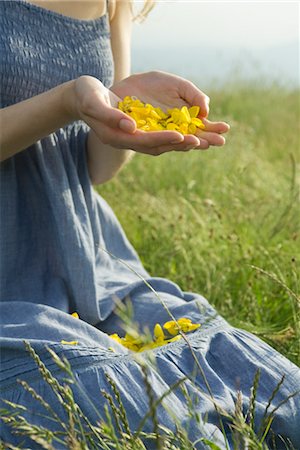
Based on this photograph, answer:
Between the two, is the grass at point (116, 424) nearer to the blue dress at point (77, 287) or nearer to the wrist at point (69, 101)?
the blue dress at point (77, 287)

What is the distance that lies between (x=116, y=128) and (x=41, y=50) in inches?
16.6

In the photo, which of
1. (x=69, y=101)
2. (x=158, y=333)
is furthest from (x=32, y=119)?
(x=158, y=333)

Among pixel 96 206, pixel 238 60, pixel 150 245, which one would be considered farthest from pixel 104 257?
pixel 238 60

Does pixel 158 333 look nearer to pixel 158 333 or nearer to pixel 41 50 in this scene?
pixel 158 333

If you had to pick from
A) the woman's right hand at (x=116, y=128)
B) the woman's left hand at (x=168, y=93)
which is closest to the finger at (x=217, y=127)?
the woman's left hand at (x=168, y=93)

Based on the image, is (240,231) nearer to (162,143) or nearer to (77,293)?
(77,293)

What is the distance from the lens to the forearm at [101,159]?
197 centimetres

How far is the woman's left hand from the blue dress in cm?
20

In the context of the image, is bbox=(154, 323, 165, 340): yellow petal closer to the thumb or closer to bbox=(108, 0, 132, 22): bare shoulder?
the thumb

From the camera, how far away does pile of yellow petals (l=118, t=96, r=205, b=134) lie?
1.69m

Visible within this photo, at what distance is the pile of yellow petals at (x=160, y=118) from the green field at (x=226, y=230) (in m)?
0.35

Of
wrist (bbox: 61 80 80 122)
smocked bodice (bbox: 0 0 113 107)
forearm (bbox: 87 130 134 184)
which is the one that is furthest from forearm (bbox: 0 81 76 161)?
forearm (bbox: 87 130 134 184)

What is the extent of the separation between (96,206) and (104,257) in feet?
0.46

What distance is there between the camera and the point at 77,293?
1801 millimetres
